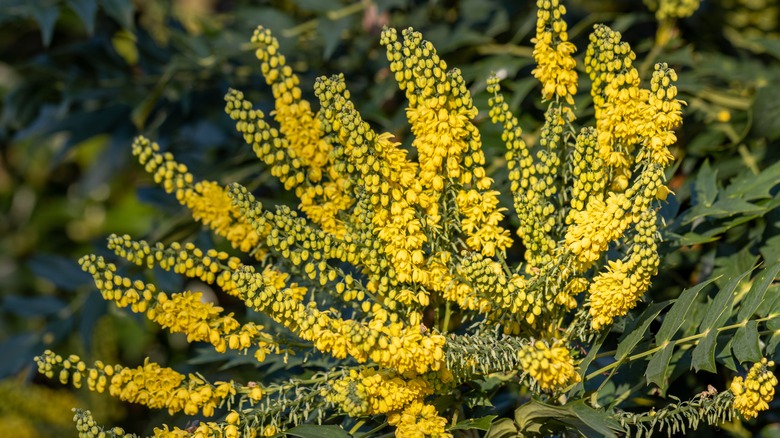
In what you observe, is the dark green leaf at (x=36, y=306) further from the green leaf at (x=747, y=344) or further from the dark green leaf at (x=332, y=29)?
the green leaf at (x=747, y=344)

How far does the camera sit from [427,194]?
0.81 meters

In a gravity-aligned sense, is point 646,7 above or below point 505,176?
above

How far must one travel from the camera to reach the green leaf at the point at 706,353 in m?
0.78

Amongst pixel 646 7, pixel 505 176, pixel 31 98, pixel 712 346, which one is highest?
pixel 646 7

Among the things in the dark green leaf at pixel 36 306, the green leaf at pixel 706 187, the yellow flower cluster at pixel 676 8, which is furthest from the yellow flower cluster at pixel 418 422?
the dark green leaf at pixel 36 306

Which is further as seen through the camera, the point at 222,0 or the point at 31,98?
the point at 222,0

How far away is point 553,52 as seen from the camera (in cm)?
82

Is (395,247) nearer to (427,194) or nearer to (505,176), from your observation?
(427,194)

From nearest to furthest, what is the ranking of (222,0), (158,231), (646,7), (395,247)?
(395,247) → (158,231) → (646,7) → (222,0)

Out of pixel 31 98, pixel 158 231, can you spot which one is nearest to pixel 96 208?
pixel 31 98

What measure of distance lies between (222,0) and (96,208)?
0.69 m

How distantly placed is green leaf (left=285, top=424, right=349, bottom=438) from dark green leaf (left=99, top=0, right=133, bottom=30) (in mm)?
852

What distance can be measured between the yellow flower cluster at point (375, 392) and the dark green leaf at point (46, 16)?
0.86 metres

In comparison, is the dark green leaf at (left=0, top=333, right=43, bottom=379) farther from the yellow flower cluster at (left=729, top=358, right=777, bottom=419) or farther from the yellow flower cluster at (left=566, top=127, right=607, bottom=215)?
the yellow flower cluster at (left=729, top=358, right=777, bottom=419)
